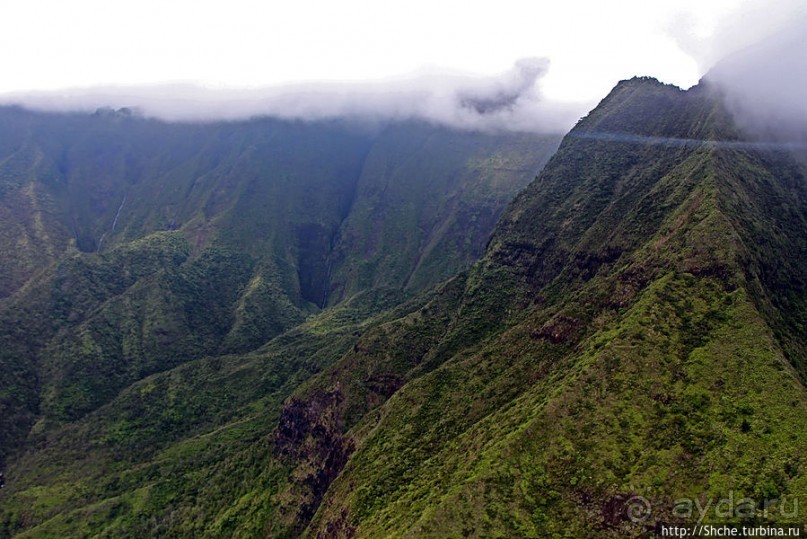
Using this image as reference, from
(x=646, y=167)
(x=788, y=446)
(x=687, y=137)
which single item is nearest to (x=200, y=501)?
(x=788, y=446)

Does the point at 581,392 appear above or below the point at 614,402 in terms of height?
below

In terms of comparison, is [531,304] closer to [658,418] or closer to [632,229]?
[632,229]

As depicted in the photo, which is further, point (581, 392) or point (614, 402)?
point (581, 392)

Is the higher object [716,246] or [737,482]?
[716,246]

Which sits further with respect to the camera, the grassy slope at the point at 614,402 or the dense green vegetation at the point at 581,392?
the dense green vegetation at the point at 581,392

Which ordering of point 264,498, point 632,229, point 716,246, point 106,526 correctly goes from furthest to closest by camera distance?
point 106,526
point 264,498
point 632,229
point 716,246

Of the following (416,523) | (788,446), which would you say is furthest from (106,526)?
(788,446)

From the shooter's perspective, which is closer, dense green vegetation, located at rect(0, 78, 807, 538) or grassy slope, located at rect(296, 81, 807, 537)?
grassy slope, located at rect(296, 81, 807, 537)

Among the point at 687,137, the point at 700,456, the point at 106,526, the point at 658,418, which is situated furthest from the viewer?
the point at 106,526

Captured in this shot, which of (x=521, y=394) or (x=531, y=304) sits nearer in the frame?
(x=521, y=394)

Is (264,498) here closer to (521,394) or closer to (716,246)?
(521,394)

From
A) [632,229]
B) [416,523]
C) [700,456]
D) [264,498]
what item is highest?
[632,229]
